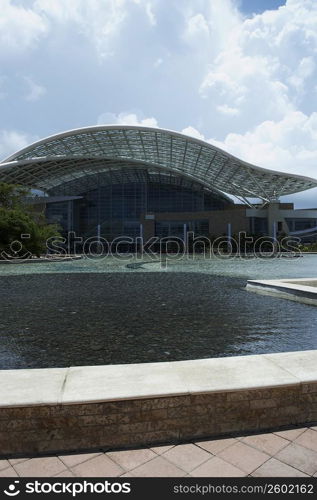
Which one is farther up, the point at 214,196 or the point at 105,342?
the point at 214,196

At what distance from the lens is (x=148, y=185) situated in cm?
6725

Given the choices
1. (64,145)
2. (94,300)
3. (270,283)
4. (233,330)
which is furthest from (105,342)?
(64,145)

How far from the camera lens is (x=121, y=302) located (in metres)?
9.88

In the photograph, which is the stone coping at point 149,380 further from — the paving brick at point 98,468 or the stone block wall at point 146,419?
the paving brick at point 98,468

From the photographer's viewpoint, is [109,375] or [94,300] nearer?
[109,375]

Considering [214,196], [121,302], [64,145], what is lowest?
[121,302]

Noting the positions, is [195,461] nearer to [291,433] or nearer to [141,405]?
[141,405]

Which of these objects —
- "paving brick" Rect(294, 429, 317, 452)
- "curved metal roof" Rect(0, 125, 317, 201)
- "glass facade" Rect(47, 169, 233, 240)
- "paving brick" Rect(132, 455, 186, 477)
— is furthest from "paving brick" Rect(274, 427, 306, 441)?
"glass facade" Rect(47, 169, 233, 240)

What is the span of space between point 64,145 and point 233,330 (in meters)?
48.1

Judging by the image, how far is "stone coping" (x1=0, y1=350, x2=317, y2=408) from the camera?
9.03 ft

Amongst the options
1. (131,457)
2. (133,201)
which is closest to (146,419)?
(131,457)

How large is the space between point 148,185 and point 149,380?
65513 mm

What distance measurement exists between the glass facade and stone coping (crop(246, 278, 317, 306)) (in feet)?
178
